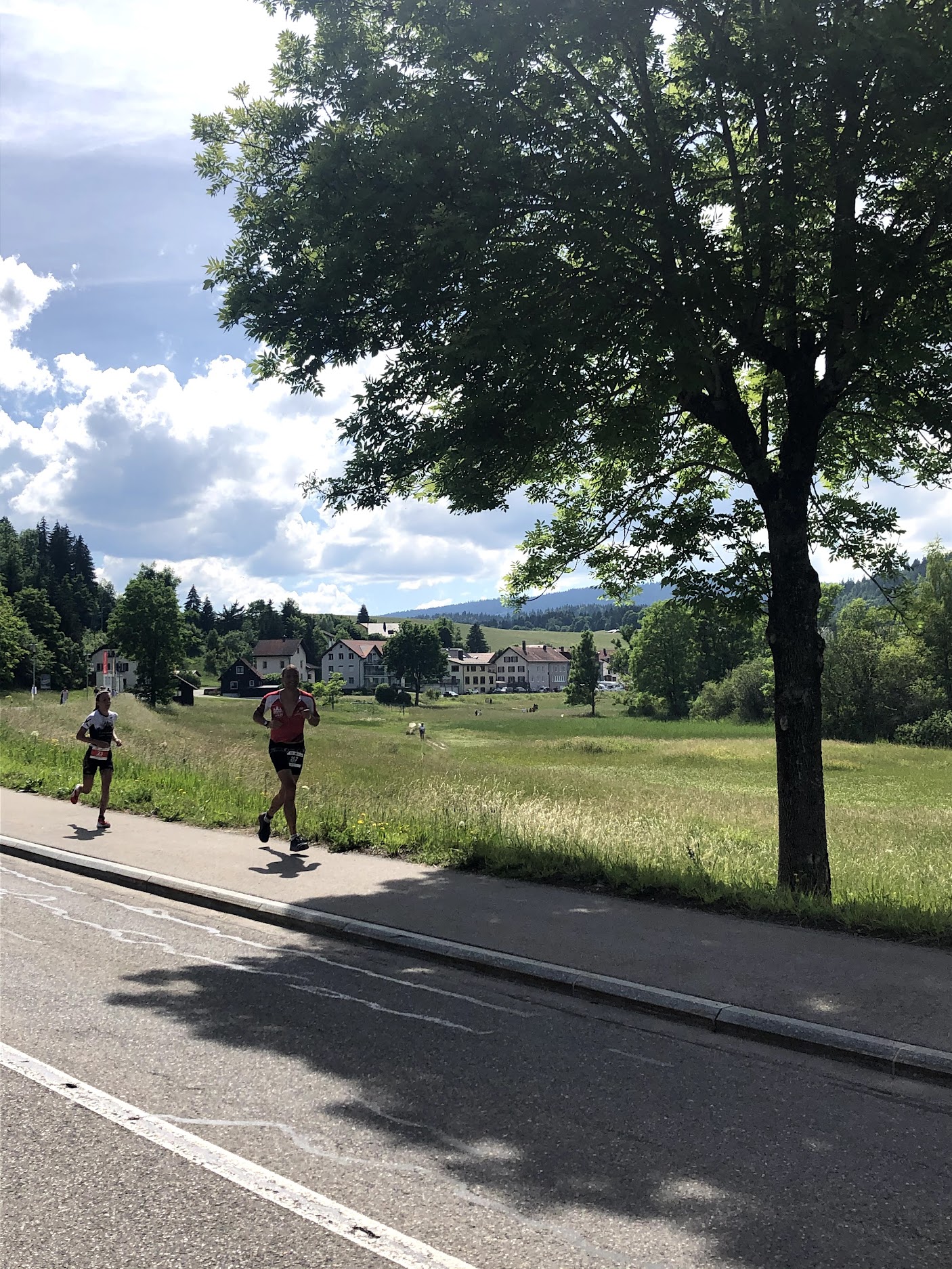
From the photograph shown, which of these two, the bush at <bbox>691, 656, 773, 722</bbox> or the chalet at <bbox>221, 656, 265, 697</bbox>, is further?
the chalet at <bbox>221, 656, 265, 697</bbox>

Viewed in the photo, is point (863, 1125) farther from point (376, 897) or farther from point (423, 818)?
point (423, 818)

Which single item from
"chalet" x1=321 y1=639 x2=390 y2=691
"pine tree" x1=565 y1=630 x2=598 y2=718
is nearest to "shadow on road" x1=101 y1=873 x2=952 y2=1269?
"pine tree" x1=565 y1=630 x2=598 y2=718

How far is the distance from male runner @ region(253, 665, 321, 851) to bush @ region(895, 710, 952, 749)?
51511 mm

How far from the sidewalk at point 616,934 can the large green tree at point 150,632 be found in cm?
6580

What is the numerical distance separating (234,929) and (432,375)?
534cm

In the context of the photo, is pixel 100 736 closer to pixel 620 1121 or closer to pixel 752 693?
pixel 620 1121

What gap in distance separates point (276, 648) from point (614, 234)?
141801mm

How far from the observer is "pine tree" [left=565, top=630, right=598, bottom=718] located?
99.1 metres

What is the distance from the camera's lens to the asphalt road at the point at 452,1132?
3.14 m

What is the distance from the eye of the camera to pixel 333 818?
36.8 ft

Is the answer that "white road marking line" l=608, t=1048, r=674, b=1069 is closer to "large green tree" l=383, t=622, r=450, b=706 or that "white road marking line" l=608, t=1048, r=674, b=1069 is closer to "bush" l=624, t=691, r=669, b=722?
"bush" l=624, t=691, r=669, b=722

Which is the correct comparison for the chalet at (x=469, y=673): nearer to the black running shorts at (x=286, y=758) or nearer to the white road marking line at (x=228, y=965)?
the black running shorts at (x=286, y=758)

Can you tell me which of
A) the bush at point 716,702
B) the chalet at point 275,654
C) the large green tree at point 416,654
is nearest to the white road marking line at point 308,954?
the bush at point 716,702

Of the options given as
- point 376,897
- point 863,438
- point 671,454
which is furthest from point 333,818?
point 863,438
